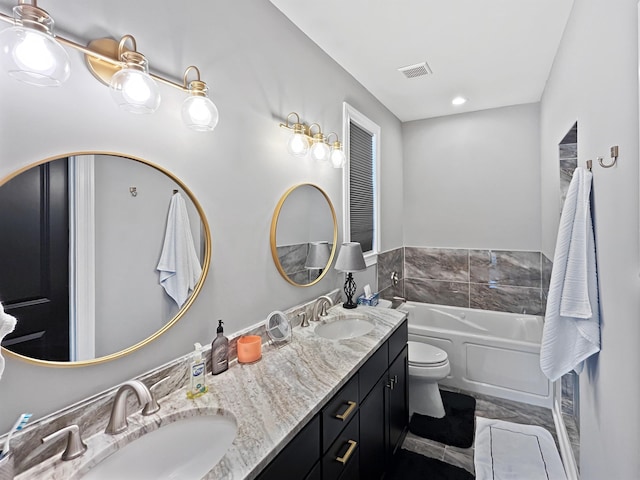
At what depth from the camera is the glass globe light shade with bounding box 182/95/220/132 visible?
1205 millimetres

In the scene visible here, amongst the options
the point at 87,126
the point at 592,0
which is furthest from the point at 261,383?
the point at 592,0

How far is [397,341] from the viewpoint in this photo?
2092 millimetres

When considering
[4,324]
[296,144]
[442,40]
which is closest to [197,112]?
[296,144]

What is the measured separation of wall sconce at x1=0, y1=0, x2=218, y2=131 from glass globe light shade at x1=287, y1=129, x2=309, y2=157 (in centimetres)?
64

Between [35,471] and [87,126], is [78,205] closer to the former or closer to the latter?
[87,126]

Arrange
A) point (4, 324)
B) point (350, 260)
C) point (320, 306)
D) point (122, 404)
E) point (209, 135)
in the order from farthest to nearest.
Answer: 1. point (350, 260)
2. point (320, 306)
3. point (209, 135)
4. point (122, 404)
5. point (4, 324)

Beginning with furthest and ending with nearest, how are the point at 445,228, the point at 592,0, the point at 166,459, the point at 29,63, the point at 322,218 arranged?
the point at 445,228, the point at 322,218, the point at 592,0, the point at 166,459, the point at 29,63

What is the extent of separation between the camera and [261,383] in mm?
1275

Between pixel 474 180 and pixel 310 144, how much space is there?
7.82ft

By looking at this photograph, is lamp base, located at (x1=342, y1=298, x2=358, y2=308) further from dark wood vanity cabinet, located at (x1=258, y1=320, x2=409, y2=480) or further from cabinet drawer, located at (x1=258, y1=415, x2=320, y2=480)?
cabinet drawer, located at (x1=258, y1=415, x2=320, y2=480)

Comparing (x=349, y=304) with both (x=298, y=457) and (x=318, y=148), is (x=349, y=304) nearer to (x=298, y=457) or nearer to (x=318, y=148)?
(x=318, y=148)

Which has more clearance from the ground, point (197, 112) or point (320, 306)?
point (197, 112)

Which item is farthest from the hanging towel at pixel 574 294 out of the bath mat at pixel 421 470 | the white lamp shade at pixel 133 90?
the white lamp shade at pixel 133 90

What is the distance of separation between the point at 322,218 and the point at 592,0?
65.5 inches
